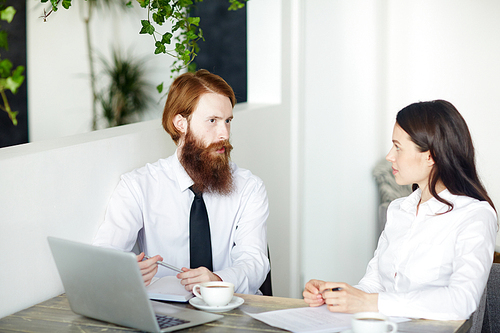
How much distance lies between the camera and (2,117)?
127 inches

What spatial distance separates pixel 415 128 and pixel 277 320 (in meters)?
0.75

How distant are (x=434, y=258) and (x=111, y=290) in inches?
37.2

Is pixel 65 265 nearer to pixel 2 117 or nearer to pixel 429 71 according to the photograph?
pixel 2 117

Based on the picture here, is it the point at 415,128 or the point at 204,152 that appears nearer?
the point at 415,128

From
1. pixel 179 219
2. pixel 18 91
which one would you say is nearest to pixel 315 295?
pixel 179 219

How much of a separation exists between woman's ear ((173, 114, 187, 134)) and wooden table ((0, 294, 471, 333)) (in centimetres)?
Answer: 82

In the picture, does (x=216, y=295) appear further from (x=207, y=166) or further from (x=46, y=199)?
(x=207, y=166)

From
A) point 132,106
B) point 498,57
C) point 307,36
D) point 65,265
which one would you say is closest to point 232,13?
point 307,36

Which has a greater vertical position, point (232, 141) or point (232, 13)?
point (232, 13)

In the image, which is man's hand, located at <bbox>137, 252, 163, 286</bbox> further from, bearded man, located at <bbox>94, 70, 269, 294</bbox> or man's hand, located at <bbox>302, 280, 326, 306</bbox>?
man's hand, located at <bbox>302, 280, 326, 306</bbox>

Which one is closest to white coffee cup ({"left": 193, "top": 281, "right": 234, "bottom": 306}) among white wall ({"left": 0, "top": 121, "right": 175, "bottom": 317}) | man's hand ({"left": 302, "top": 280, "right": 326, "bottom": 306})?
man's hand ({"left": 302, "top": 280, "right": 326, "bottom": 306})

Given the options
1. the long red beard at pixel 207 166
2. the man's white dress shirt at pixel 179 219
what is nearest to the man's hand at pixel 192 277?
the man's white dress shirt at pixel 179 219

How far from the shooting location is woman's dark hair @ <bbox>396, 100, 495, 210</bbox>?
177cm

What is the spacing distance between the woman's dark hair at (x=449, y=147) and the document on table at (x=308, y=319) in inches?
19.7
